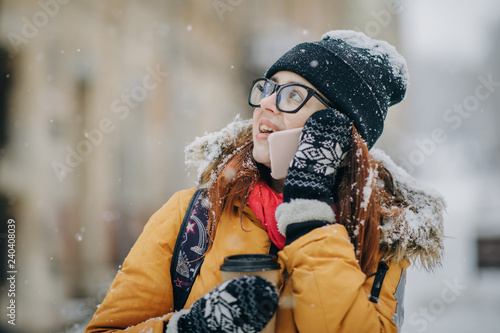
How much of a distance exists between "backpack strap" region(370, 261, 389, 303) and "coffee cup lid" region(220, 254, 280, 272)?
51 centimetres

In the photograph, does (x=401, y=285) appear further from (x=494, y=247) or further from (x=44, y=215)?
(x=494, y=247)

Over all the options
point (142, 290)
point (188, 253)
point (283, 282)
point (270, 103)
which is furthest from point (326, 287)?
point (270, 103)

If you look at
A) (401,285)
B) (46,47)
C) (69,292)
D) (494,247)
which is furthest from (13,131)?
(494,247)

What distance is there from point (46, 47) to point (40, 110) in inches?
32.4

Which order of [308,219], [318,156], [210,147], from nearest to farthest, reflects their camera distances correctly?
1. [308,219]
2. [318,156]
3. [210,147]

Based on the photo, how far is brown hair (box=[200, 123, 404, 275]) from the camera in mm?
1830

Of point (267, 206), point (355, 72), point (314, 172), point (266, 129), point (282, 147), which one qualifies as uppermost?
point (355, 72)

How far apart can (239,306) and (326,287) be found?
0.35m

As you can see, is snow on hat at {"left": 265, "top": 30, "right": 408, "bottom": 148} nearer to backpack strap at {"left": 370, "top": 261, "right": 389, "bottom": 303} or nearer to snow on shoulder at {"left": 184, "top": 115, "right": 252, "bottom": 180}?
snow on shoulder at {"left": 184, "top": 115, "right": 252, "bottom": 180}

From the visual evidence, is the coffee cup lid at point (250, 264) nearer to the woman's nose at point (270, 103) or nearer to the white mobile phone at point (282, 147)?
the white mobile phone at point (282, 147)

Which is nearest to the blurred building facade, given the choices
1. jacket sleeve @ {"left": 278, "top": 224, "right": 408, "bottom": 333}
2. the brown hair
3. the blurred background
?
the blurred background

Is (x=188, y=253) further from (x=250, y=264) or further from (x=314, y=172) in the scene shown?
(x=314, y=172)

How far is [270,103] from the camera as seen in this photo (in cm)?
200

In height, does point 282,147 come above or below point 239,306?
above
